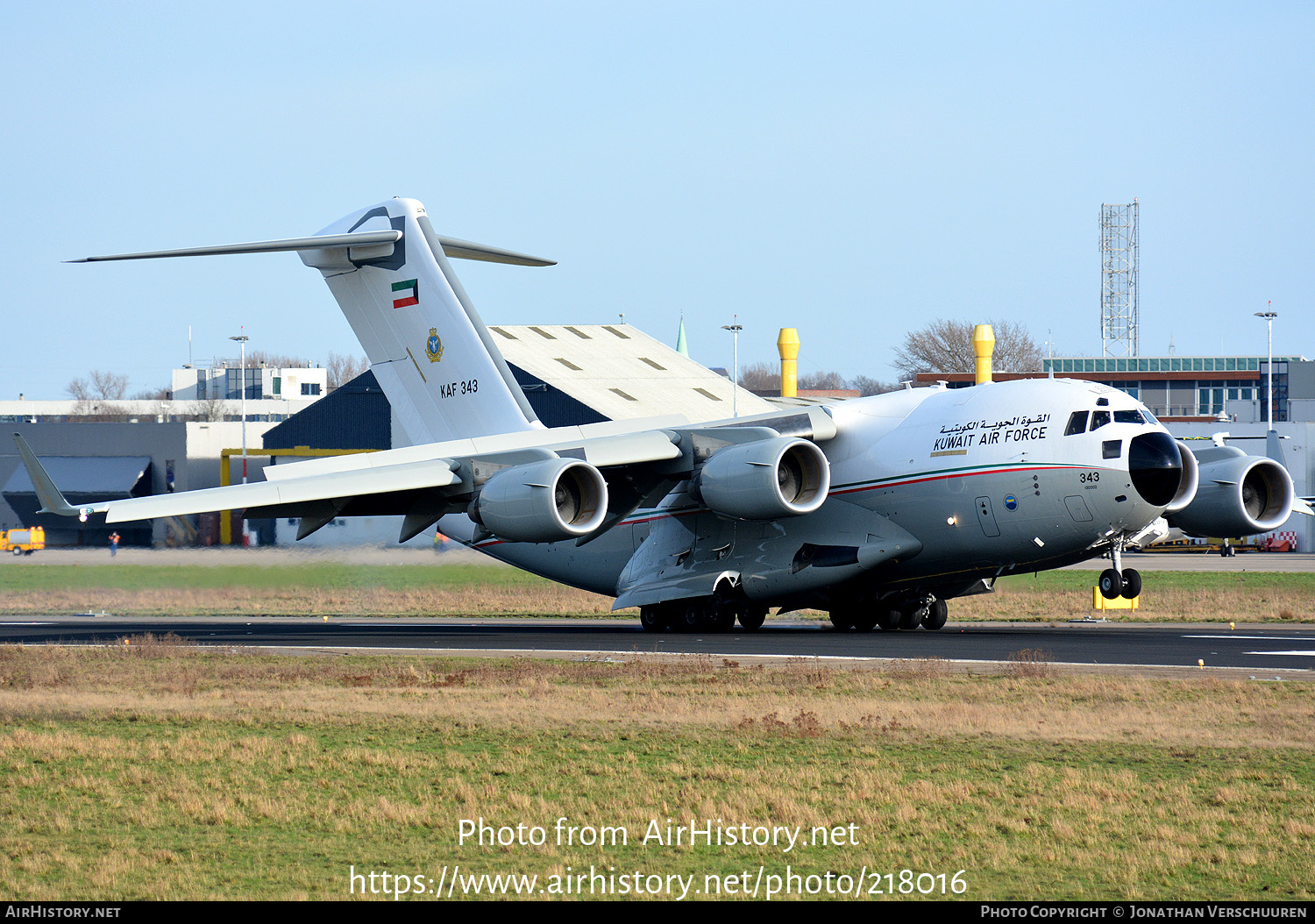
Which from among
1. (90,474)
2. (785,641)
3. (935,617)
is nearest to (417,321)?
(785,641)

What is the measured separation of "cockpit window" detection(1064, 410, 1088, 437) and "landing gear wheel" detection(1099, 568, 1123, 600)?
6.95ft

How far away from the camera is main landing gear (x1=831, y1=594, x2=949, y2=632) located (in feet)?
79.7

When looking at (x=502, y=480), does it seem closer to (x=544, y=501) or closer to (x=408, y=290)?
(x=544, y=501)

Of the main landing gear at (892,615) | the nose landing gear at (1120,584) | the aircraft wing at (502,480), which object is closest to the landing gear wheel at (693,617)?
the aircraft wing at (502,480)

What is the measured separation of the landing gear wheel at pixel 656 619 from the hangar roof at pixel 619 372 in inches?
1177

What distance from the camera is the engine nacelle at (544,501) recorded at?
20547 mm

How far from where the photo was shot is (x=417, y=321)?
26.3 m

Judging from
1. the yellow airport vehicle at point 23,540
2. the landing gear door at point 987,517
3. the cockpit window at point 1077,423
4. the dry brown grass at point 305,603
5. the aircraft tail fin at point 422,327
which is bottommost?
the yellow airport vehicle at point 23,540

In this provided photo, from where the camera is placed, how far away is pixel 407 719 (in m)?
13.7

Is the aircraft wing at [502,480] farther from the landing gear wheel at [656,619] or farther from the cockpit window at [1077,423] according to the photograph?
the cockpit window at [1077,423]

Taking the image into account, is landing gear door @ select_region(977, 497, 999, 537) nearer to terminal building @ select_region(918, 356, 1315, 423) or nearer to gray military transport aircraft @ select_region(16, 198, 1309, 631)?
gray military transport aircraft @ select_region(16, 198, 1309, 631)

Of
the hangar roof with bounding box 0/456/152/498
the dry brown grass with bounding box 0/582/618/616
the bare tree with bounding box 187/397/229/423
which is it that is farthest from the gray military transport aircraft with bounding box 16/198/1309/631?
the bare tree with bounding box 187/397/229/423

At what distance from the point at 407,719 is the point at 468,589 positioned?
24.5 meters

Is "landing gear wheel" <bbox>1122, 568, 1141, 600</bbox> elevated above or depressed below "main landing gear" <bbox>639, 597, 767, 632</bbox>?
above
